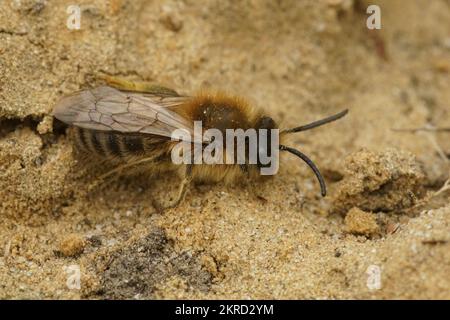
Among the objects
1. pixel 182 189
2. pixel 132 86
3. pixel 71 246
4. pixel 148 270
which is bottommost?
pixel 148 270

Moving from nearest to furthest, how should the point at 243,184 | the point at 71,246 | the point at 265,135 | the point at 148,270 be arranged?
1. the point at 148,270
2. the point at 71,246
3. the point at 265,135
4. the point at 243,184

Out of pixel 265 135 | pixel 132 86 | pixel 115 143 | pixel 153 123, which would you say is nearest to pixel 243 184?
pixel 265 135

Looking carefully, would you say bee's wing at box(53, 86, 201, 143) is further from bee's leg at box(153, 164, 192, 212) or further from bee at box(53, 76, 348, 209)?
bee's leg at box(153, 164, 192, 212)

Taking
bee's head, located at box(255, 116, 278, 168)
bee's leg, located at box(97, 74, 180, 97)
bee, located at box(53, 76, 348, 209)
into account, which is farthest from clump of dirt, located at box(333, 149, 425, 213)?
bee's leg, located at box(97, 74, 180, 97)

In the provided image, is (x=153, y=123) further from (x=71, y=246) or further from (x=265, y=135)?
(x=71, y=246)

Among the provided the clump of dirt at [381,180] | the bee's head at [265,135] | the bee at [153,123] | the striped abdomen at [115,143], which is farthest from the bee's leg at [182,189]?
the clump of dirt at [381,180]

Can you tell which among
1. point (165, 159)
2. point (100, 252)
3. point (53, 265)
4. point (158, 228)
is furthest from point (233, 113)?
point (53, 265)
